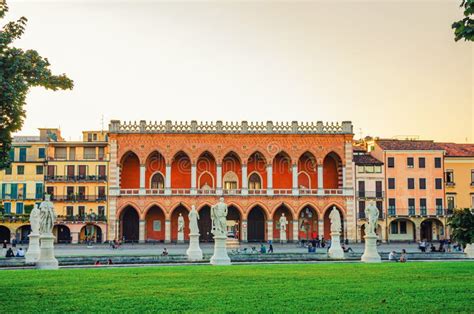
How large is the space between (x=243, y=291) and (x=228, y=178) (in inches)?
1589

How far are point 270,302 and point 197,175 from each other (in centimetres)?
4195

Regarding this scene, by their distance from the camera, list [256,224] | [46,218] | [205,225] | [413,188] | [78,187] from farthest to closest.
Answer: [256,224]
[205,225]
[413,188]
[78,187]
[46,218]

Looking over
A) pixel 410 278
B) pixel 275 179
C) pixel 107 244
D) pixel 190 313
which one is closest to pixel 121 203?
pixel 107 244

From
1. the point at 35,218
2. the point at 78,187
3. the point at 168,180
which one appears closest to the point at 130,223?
the point at 168,180

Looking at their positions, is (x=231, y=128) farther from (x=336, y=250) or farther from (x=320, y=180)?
(x=336, y=250)

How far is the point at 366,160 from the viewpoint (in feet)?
174

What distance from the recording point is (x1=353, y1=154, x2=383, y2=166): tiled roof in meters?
52.1

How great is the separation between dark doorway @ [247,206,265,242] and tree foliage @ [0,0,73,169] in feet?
133

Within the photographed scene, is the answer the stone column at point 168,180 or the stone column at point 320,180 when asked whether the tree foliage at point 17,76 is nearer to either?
the stone column at point 168,180

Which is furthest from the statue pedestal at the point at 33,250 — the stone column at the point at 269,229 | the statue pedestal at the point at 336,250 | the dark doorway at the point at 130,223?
the stone column at the point at 269,229

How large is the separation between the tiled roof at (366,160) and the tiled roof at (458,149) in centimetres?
592

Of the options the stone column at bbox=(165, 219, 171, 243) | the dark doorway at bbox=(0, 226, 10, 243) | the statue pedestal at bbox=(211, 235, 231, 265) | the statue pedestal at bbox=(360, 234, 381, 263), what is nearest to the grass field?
the statue pedestal at bbox=(211, 235, 231, 265)

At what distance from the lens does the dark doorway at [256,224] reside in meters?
52.5

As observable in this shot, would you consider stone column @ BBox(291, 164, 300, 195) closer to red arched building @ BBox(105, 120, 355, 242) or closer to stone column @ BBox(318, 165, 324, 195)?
red arched building @ BBox(105, 120, 355, 242)
